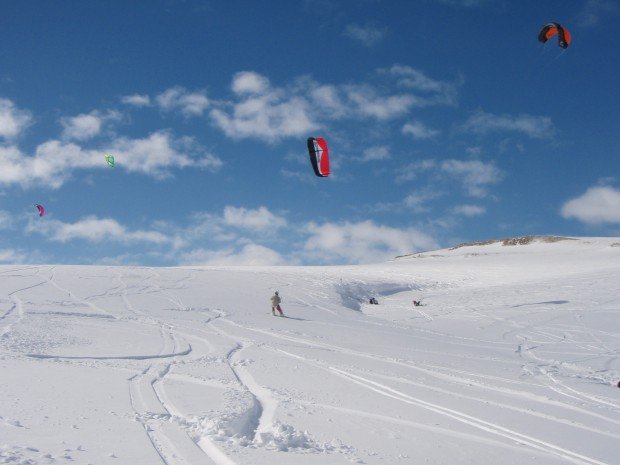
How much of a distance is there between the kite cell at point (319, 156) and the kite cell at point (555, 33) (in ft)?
29.1

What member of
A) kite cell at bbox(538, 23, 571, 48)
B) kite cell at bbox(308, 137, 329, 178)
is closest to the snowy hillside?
kite cell at bbox(308, 137, 329, 178)

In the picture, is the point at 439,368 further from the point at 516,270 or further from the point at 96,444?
the point at 516,270

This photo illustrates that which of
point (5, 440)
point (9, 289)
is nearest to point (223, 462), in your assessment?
A: point (5, 440)

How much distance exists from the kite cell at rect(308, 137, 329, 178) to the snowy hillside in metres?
5.54

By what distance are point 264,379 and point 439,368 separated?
4.09 meters

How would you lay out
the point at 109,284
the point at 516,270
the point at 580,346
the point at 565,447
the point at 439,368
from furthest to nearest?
the point at 516,270 < the point at 109,284 < the point at 580,346 < the point at 439,368 < the point at 565,447

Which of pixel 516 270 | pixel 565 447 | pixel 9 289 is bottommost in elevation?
pixel 565 447

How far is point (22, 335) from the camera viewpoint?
11.3 m

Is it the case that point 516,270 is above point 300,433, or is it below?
above

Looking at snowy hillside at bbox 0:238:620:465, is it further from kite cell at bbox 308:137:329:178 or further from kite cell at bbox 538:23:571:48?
kite cell at bbox 538:23:571:48

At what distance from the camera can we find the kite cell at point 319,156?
1967 cm

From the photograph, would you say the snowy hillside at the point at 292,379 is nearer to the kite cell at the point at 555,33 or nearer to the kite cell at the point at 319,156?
the kite cell at the point at 319,156

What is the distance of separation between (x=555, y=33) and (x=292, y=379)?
1715cm

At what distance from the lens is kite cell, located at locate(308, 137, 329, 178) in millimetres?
19672
